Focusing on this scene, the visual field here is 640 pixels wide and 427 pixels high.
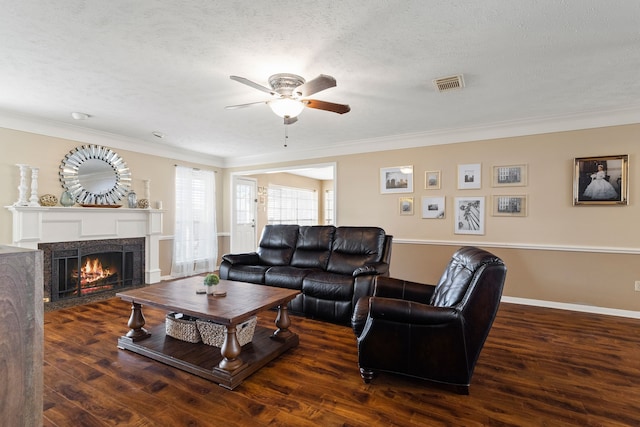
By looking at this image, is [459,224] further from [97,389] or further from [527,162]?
[97,389]

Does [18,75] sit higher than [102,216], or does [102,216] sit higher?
[18,75]

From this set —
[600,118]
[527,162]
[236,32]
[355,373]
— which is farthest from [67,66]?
[600,118]

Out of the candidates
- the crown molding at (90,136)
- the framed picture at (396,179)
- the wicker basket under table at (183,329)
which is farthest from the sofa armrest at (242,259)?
the crown molding at (90,136)

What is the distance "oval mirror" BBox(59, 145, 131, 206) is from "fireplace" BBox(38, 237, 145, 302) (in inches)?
25.6

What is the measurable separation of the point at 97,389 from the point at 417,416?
2079 mm

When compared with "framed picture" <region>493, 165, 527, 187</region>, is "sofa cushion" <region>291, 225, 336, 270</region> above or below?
below

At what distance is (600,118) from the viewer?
3701 mm

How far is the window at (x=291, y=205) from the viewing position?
8.16 meters

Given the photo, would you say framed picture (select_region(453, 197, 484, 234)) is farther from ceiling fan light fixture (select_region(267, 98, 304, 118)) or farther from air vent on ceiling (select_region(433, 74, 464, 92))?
ceiling fan light fixture (select_region(267, 98, 304, 118))

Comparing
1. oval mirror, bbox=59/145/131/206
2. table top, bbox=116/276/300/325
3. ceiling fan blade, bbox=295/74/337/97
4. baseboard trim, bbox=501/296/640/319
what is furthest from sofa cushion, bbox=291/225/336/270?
oval mirror, bbox=59/145/131/206

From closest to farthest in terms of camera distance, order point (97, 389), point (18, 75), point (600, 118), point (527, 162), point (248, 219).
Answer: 1. point (97, 389)
2. point (18, 75)
3. point (600, 118)
4. point (527, 162)
5. point (248, 219)

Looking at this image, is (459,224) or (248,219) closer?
(459,224)

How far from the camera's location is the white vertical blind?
18.9ft

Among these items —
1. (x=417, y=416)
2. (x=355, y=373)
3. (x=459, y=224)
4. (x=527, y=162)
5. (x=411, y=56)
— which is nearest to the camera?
(x=417, y=416)
